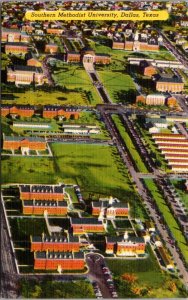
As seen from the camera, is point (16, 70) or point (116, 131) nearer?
point (116, 131)

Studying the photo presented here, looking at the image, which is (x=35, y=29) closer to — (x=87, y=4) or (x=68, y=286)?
(x=87, y=4)

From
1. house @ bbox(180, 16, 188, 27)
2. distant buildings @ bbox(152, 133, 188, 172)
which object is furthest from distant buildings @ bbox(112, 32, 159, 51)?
distant buildings @ bbox(152, 133, 188, 172)

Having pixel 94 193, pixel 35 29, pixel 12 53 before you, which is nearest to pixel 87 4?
pixel 35 29

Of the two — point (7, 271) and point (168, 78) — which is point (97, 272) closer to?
point (7, 271)

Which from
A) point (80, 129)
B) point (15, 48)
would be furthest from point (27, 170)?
point (15, 48)

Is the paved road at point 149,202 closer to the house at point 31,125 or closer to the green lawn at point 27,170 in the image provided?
the house at point 31,125

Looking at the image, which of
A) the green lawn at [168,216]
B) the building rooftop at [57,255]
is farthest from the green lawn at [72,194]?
the building rooftop at [57,255]
